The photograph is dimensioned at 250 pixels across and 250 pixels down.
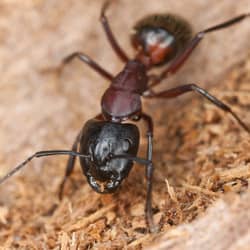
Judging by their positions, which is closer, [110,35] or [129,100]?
[129,100]

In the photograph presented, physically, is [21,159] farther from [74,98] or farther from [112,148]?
[112,148]

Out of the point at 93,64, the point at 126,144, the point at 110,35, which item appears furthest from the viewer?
the point at 110,35

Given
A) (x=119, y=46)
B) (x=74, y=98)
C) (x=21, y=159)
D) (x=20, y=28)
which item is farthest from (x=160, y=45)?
(x=21, y=159)

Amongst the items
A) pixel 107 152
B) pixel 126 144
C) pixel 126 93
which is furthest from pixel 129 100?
pixel 107 152

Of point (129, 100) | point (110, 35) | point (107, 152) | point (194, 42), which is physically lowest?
point (107, 152)

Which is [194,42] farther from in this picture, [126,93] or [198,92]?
[126,93]

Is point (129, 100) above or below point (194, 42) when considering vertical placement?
below
